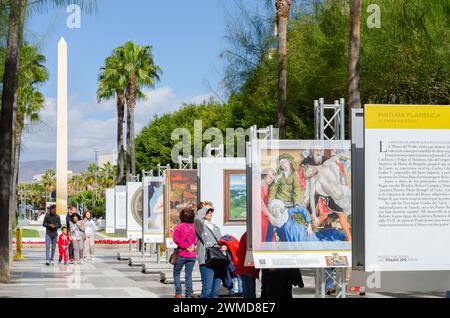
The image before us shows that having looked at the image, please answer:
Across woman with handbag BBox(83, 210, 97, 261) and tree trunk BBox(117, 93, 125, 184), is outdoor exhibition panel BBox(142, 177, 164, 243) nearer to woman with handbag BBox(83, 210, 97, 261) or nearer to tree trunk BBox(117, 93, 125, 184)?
woman with handbag BBox(83, 210, 97, 261)

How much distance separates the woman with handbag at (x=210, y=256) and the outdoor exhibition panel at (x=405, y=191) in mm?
6023

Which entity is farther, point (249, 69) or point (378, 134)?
point (249, 69)

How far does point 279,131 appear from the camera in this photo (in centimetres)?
3106

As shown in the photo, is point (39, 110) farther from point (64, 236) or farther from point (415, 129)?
point (415, 129)

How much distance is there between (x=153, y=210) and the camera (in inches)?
1271

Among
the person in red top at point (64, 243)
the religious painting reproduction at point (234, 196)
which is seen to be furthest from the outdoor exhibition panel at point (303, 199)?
the person in red top at point (64, 243)

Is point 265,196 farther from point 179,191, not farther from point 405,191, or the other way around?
point 179,191

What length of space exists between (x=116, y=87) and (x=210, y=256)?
49208mm

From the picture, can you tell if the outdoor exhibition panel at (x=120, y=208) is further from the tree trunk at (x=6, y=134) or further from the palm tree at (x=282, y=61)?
the tree trunk at (x=6, y=134)

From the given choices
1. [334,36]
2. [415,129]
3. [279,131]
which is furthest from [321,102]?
[334,36]

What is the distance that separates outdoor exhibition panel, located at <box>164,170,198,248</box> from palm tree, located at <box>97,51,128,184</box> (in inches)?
1487

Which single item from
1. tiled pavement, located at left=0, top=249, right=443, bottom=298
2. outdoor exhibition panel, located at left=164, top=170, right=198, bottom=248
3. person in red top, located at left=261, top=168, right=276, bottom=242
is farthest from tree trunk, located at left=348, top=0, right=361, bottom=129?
person in red top, located at left=261, top=168, right=276, bottom=242

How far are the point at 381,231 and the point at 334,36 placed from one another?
73.8ft

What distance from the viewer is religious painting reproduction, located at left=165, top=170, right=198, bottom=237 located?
27.6 metres
